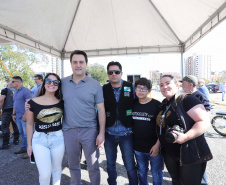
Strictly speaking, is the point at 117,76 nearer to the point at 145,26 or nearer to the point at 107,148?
the point at 107,148

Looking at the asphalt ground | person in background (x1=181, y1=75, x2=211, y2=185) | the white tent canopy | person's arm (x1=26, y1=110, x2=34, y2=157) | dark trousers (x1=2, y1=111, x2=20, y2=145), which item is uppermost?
the white tent canopy

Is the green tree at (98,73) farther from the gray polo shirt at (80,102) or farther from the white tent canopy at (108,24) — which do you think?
the gray polo shirt at (80,102)

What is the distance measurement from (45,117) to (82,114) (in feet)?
1.53

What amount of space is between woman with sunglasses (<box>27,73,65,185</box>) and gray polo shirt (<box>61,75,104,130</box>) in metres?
0.11

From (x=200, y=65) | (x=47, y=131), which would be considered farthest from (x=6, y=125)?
(x=200, y=65)

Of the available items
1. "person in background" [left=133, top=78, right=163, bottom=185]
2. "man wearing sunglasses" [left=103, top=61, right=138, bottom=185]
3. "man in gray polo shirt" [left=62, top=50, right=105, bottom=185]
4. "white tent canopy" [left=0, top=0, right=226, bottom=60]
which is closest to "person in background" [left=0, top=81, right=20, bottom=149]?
"white tent canopy" [left=0, top=0, right=226, bottom=60]

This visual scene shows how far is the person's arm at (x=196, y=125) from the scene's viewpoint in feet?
4.41

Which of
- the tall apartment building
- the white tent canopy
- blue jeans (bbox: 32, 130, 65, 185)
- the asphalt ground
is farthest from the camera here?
the tall apartment building

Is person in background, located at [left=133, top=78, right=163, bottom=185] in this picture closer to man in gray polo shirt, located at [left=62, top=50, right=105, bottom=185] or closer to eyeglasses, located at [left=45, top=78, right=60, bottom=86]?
man in gray polo shirt, located at [left=62, top=50, right=105, bottom=185]

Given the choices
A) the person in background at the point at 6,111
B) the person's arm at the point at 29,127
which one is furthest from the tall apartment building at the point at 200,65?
the person's arm at the point at 29,127

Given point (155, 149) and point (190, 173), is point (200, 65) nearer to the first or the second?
point (155, 149)

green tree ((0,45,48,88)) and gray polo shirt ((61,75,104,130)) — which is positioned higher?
green tree ((0,45,48,88))

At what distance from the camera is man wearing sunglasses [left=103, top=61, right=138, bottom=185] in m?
2.00

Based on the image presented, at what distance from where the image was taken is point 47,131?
1.83 metres
